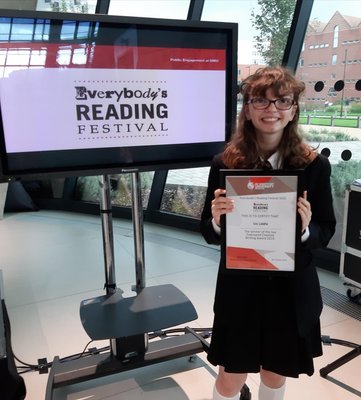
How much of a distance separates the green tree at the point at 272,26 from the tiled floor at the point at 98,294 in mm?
2137

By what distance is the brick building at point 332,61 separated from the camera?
3205 mm

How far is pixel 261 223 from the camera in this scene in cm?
123

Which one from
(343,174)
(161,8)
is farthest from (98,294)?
(161,8)

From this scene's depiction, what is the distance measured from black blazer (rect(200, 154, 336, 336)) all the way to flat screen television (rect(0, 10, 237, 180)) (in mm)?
554

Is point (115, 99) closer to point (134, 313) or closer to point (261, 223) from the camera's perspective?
point (261, 223)

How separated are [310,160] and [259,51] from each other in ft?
9.79

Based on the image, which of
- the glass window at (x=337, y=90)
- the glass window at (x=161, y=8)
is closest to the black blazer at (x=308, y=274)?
the glass window at (x=337, y=90)

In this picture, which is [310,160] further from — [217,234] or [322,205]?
[217,234]

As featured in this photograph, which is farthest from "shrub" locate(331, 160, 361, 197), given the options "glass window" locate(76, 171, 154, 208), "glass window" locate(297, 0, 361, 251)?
"glass window" locate(76, 171, 154, 208)

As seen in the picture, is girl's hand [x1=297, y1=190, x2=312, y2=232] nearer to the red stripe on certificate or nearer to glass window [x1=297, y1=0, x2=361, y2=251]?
the red stripe on certificate

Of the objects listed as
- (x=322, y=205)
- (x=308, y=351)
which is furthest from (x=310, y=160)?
(x=308, y=351)

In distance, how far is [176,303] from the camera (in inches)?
75.5

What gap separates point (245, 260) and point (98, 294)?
82.1 inches

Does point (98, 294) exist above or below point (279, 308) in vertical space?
below
